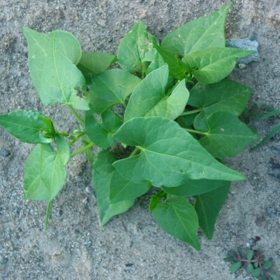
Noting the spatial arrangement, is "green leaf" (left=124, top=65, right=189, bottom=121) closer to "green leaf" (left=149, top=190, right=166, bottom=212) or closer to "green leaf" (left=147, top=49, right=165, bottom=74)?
"green leaf" (left=147, top=49, right=165, bottom=74)

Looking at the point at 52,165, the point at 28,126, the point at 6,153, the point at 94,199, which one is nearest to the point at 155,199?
the point at 94,199

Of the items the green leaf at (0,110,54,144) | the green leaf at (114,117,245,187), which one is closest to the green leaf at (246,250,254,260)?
the green leaf at (114,117,245,187)

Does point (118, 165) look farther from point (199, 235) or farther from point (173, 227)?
point (199, 235)

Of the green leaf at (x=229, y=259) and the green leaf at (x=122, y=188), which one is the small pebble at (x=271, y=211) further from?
the green leaf at (x=122, y=188)

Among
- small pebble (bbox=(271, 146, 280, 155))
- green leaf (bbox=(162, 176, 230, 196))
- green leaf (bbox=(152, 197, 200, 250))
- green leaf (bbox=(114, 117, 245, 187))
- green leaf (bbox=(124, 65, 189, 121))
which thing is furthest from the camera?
small pebble (bbox=(271, 146, 280, 155))

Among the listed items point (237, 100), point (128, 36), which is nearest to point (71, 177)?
point (128, 36)

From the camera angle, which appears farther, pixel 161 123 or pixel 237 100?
pixel 237 100
